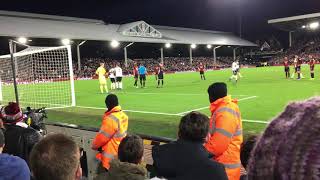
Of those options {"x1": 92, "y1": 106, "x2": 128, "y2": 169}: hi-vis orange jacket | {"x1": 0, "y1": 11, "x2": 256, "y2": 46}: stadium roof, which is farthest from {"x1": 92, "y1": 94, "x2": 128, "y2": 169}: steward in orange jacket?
{"x1": 0, "y1": 11, "x2": 256, "y2": 46}: stadium roof

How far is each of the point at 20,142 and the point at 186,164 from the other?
2819 mm

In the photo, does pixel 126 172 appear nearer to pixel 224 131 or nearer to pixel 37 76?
pixel 224 131

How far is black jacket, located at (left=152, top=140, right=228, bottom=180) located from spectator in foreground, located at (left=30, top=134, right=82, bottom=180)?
1115mm

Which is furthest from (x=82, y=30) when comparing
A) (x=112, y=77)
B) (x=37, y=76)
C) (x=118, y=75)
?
(x=37, y=76)

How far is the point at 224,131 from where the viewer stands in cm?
502

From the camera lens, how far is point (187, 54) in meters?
81.9

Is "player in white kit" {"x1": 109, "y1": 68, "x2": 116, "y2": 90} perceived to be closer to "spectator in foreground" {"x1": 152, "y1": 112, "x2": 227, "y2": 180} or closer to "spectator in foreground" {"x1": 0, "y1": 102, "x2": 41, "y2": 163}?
"spectator in foreground" {"x1": 0, "y1": 102, "x2": 41, "y2": 163}

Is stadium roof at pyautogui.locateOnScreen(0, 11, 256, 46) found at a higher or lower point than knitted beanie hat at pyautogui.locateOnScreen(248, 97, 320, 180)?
higher

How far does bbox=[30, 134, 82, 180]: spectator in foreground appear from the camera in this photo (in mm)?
2625

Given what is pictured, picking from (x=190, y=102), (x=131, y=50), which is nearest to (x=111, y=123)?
(x=190, y=102)

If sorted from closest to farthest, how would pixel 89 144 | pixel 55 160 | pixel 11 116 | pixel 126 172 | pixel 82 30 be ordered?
pixel 55 160, pixel 126 172, pixel 11 116, pixel 89 144, pixel 82 30

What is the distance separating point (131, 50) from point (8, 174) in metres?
69.0

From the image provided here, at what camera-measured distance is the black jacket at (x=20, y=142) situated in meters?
5.33

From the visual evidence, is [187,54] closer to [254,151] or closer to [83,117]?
[83,117]
